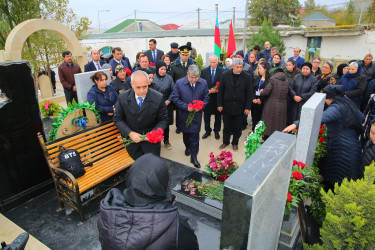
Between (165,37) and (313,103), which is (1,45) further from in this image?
(165,37)

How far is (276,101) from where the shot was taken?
5027 mm

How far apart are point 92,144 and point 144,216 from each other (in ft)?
8.93

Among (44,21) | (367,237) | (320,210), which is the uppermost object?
(44,21)

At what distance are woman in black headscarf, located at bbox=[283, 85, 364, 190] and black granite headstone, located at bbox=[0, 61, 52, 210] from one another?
369 centimetres

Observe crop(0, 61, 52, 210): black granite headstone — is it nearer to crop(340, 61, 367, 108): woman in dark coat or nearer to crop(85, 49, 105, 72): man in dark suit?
crop(85, 49, 105, 72): man in dark suit

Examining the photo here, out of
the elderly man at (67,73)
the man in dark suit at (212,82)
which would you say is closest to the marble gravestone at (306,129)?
the man in dark suit at (212,82)

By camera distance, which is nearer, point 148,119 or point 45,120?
point 148,119

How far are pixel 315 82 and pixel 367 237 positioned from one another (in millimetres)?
4702

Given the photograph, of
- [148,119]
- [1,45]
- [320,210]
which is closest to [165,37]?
[1,45]

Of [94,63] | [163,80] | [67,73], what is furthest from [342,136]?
[67,73]

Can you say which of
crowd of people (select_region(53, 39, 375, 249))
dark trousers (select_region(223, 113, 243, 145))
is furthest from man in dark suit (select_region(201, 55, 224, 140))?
dark trousers (select_region(223, 113, 243, 145))

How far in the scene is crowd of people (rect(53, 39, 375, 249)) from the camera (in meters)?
1.69

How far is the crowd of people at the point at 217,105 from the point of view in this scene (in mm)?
1687

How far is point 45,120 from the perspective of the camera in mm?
7230
